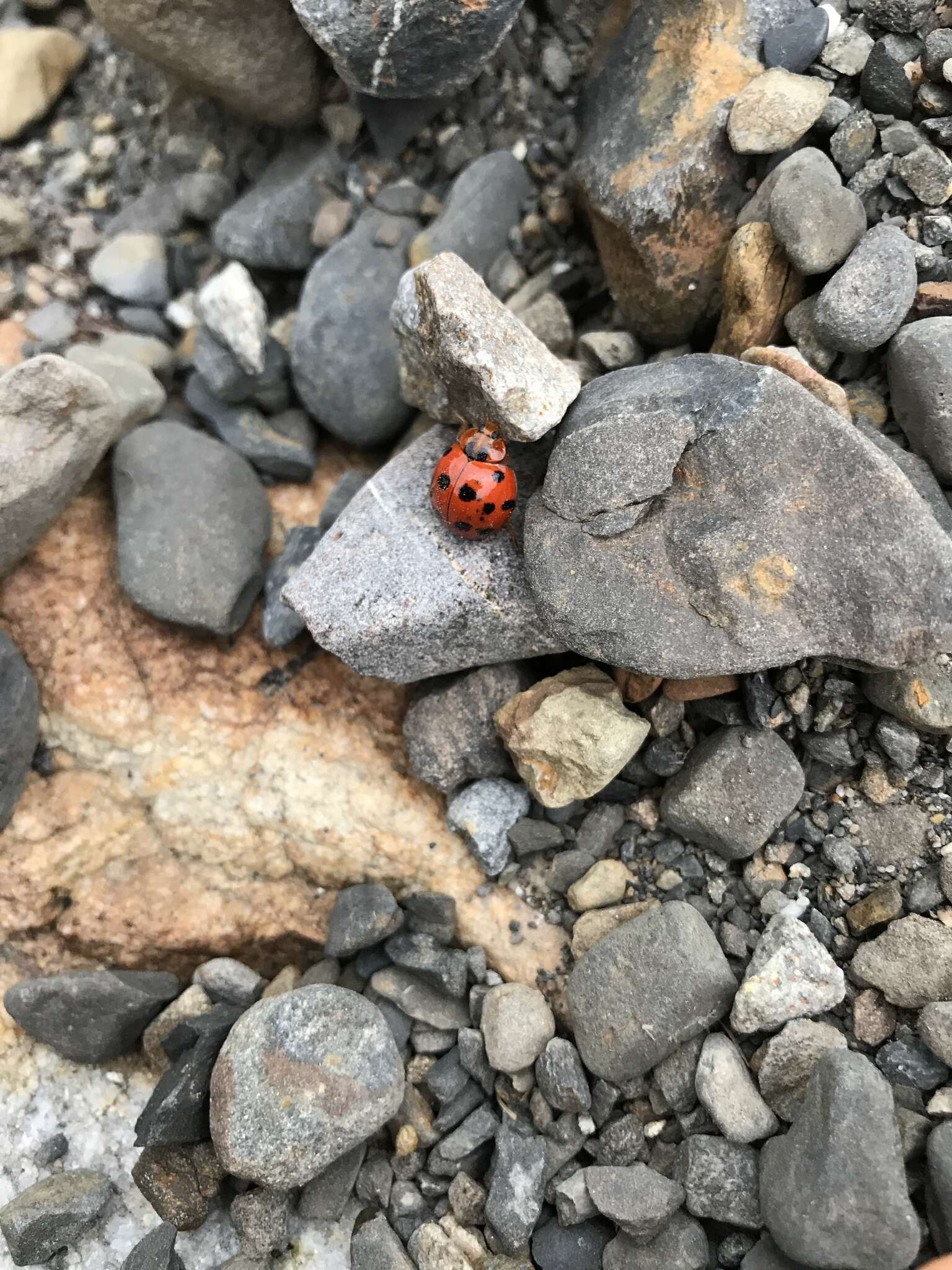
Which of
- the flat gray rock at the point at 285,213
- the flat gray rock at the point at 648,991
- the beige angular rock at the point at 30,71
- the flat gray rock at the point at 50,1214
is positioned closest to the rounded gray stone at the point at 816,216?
the flat gray rock at the point at 285,213

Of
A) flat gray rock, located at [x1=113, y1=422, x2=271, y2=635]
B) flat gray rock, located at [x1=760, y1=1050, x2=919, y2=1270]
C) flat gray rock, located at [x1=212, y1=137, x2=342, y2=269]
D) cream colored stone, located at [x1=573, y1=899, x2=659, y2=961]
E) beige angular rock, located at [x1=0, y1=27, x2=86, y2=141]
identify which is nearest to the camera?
flat gray rock, located at [x1=760, y1=1050, x2=919, y2=1270]

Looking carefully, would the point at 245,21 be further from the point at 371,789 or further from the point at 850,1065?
the point at 850,1065

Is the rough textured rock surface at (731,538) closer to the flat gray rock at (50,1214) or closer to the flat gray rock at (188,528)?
the flat gray rock at (188,528)

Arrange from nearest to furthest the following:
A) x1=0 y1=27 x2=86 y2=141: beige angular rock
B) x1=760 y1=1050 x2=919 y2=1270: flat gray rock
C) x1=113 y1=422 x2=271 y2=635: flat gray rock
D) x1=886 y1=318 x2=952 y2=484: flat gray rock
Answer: x1=760 y1=1050 x2=919 y2=1270: flat gray rock
x1=886 y1=318 x2=952 y2=484: flat gray rock
x1=113 y1=422 x2=271 y2=635: flat gray rock
x1=0 y1=27 x2=86 y2=141: beige angular rock

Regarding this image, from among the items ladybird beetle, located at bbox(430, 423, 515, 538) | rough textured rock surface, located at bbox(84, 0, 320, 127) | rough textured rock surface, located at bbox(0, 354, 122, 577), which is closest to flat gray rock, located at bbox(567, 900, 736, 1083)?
ladybird beetle, located at bbox(430, 423, 515, 538)

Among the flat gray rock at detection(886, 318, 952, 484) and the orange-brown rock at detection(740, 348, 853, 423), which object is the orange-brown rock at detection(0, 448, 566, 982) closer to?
the orange-brown rock at detection(740, 348, 853, 423)

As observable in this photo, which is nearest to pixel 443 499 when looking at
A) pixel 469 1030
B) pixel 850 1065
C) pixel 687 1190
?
pixel 469 1030

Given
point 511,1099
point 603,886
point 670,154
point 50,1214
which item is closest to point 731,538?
point 603,886
